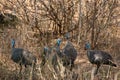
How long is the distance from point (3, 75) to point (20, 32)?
3.23 metres

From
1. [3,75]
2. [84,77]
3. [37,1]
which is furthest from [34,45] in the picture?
[84,77]

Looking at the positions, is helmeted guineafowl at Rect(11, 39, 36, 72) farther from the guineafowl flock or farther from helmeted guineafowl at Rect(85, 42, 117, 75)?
helmeted guineafowl at Rect(85, 42, 117, 75)

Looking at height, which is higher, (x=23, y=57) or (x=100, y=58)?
(x=23, y=57)

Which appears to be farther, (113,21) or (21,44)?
(113,21)

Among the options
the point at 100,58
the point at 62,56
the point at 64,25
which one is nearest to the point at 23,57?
the point at 62,56

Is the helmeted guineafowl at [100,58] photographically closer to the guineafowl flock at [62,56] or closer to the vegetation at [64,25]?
the guineafowl flock at [62,56]

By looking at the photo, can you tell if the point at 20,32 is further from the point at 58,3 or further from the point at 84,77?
the point at 84,77

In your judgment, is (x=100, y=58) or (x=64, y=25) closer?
(x=100, y=58)

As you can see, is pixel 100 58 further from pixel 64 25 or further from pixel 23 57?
pixel 64 25

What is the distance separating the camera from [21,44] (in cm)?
793

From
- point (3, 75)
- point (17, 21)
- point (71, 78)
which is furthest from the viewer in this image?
point (17, 21)

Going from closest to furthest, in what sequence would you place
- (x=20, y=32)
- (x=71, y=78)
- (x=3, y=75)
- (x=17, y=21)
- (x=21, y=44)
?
(x=71, y=78), (x=3, y=75), (x=21, y=44), (x=20, y=32), (x=17, y=21)

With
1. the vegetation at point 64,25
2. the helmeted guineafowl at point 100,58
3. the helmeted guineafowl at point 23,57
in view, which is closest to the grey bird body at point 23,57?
the helmeted guineafowl at point 23,57

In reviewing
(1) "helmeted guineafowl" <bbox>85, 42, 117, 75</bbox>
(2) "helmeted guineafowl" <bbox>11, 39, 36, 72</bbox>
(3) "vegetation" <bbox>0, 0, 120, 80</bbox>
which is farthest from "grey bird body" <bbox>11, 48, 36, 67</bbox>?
(1) "helmeted guineafowl" <bbox>85, 42, 117, 75</bbox>
